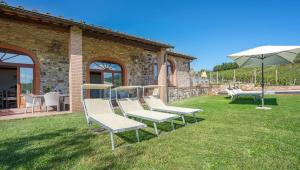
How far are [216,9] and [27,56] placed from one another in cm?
1223

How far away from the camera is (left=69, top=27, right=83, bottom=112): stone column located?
712 cm

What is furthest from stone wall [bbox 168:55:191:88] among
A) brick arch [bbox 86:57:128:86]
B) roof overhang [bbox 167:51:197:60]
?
brick arch [bbox 86:57:128:86]

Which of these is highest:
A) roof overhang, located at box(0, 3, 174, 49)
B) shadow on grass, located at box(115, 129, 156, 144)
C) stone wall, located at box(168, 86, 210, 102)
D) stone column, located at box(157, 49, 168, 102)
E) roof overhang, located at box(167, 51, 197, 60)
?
roof overhang, located at box(167, 51, 197, 60)

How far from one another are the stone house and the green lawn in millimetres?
3210

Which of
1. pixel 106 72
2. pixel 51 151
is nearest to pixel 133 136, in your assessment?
pixel 51 151

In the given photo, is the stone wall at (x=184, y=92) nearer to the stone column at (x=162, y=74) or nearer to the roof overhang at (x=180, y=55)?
the stone column at (x=162, y=74)

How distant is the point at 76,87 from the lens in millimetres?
7223

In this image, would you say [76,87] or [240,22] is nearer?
[76,87]

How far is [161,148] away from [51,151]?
79.6 inches

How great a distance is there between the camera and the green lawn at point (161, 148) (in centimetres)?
279

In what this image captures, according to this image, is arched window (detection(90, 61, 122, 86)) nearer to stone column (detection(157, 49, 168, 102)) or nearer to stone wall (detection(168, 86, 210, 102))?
stone column (detection(157, 49, 168, 102))

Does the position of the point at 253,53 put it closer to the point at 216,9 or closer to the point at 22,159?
the point at 216,9

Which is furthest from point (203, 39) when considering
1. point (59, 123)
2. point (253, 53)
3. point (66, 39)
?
point (59, 123)

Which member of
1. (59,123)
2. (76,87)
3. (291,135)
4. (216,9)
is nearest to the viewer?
(291,135)
